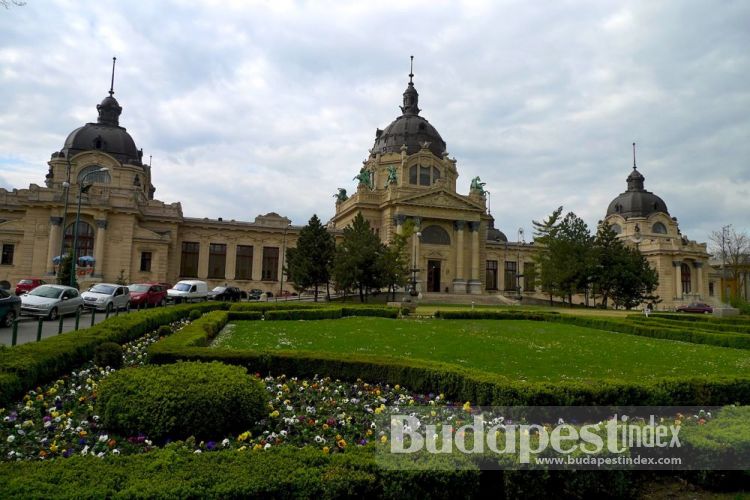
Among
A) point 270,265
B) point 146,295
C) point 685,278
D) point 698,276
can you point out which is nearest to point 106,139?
point 270,265

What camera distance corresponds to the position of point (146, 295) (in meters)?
32.8

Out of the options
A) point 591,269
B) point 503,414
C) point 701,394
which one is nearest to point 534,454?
point 503,414

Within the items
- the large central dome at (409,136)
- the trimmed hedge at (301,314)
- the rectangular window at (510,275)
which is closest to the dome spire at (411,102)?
the large central dome at (409,136)

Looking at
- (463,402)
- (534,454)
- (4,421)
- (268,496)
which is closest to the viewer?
(268,496)

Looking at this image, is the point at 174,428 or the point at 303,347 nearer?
the point at 174,428

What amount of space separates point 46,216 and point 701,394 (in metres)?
56.1

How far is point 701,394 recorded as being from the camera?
9.80 metres

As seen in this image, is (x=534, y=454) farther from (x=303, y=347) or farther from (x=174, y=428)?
(x=303, y=347)

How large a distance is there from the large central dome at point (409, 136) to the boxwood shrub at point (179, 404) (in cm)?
6323

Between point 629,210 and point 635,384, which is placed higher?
point 629,210

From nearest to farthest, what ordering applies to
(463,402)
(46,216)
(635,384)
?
(635,384) → (463,402) → (46,216)

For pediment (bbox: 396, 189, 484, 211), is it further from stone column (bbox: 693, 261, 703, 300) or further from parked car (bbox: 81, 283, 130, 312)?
stone column (bbox: 693, 261, 703, 300)

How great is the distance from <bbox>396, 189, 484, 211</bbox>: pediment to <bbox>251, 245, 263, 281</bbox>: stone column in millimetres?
18536

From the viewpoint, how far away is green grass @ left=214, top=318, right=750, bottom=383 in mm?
12812
